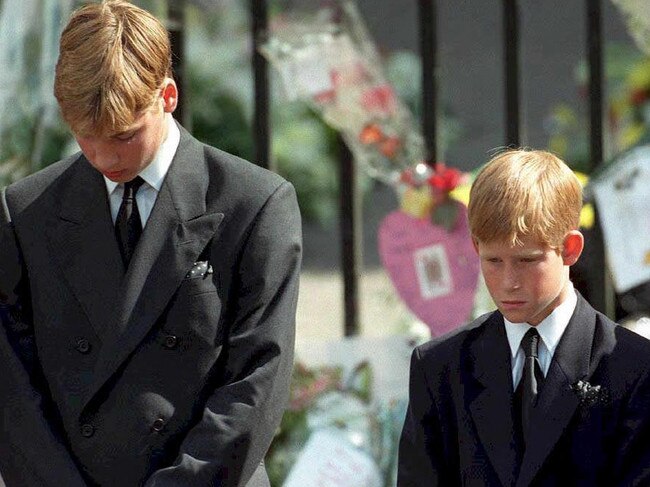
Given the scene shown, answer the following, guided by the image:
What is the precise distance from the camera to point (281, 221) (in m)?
2.70

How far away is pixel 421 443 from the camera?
2607 millimetres

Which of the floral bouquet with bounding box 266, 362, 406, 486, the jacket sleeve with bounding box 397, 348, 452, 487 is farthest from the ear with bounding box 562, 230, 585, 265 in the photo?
the floral bouquet with bounding box 266, 362, 406, 486

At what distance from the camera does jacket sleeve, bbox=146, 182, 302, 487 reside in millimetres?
2564

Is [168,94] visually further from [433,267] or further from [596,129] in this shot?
[596,129]

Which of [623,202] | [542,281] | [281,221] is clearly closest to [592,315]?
[542,281]

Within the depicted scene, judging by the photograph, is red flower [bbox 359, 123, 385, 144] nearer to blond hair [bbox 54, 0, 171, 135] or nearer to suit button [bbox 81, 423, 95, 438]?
blond hair [bbox 54, 0, 171, 135]

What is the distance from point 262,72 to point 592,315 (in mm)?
1858

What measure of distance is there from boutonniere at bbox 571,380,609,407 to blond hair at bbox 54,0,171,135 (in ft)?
2.78

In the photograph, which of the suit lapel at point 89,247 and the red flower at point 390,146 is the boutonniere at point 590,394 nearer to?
the suit lapel at point 89,247

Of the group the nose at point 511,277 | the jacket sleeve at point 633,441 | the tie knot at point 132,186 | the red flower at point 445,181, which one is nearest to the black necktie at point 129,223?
the tie knot at point 132,186

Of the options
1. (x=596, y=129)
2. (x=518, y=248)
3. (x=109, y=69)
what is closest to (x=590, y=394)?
(x=518, y=248)

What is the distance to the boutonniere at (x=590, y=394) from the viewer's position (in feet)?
8.24

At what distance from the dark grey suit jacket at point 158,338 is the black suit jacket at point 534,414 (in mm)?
265

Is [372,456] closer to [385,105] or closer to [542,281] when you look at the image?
[385,105]
